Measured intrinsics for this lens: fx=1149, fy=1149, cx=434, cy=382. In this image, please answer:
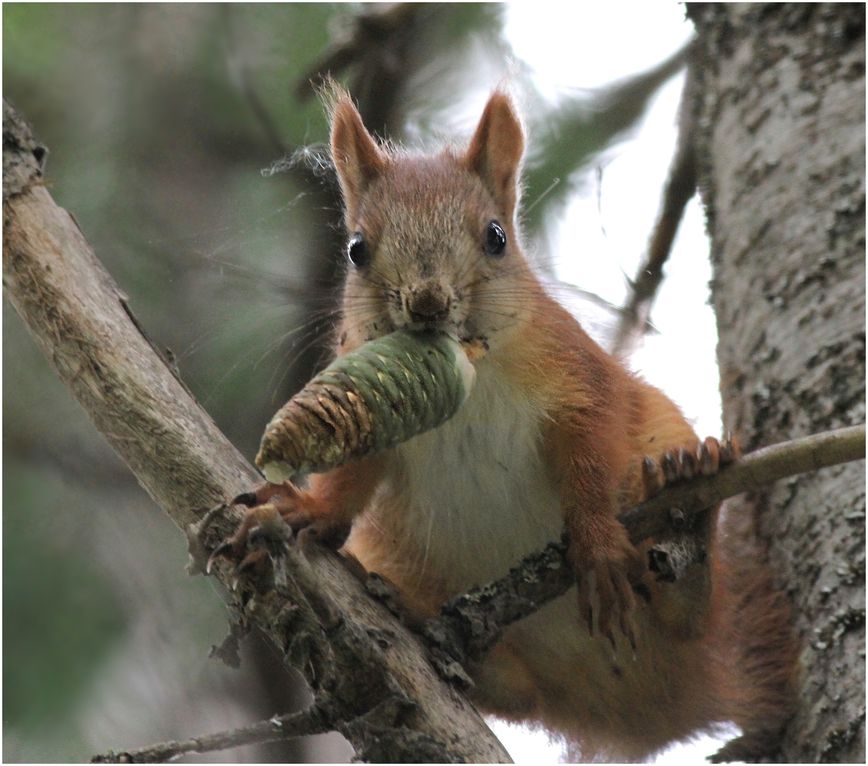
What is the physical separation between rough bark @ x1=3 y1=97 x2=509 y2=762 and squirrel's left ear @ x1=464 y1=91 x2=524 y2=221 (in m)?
0.79

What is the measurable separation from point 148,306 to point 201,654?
0.70m

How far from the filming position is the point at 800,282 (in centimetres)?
248

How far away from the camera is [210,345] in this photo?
6.96ft

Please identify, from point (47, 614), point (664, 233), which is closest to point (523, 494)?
point (47, 614)

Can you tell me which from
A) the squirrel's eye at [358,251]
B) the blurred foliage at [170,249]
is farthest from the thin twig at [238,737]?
the squirrel's eye at [358,251]

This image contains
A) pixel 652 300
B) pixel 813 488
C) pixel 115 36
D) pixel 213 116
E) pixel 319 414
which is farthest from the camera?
pixel 115 36

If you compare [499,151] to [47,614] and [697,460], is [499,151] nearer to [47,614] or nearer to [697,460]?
[697,460]

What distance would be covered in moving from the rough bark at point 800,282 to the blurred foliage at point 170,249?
0.36 m

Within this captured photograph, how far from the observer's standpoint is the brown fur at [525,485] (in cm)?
195

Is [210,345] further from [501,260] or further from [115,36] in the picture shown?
[115,36]

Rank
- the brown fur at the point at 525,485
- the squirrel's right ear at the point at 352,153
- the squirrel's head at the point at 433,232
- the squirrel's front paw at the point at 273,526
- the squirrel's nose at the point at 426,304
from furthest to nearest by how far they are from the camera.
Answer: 1. the squirrel's right ear at the point at 352,153
2. the brown fur at the point at 525,485
3. the squirrel's head at the point at 433,232
4. the squirrel's nose at the point at 426,304
5. the squirrel's front paw at the point at 273,526

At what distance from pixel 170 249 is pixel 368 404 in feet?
2.67

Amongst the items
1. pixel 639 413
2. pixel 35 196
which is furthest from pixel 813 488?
pixel 35 196

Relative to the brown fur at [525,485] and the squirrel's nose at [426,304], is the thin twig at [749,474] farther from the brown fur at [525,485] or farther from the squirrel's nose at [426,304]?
the squirrel's nose at [426,304]
